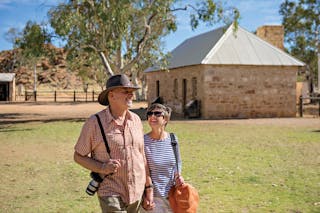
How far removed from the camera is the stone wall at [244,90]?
927 inches

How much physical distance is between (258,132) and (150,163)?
13.6 meters

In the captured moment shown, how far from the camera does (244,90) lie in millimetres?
24109

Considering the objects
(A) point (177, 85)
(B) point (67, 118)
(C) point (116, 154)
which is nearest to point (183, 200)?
(C) point (116, 154)

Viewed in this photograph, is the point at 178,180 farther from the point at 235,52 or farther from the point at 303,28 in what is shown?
the point at 303,28

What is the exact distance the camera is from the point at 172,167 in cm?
401

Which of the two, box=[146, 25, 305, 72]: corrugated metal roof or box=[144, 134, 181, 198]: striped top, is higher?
box=[146, 25, 305, 72]: corrugated metal roof

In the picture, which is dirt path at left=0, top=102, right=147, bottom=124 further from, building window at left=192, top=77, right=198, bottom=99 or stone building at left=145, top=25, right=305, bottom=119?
stone building at left=145, top=25, right=305, bottom=119

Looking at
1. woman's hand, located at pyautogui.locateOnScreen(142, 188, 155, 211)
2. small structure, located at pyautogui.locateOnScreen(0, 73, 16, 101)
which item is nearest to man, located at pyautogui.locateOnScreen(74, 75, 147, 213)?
woman's hand, located at pyautogui.locateOnScreen(142, 188, 155, 211)

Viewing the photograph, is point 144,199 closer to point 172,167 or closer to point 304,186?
point 172,167

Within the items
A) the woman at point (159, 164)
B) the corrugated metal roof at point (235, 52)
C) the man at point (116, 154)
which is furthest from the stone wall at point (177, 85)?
the man at point (116, 154)

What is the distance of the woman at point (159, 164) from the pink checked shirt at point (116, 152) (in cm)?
33

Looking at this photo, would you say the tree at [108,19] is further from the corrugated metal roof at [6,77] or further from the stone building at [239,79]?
the corrugated metal roof at [6,77]

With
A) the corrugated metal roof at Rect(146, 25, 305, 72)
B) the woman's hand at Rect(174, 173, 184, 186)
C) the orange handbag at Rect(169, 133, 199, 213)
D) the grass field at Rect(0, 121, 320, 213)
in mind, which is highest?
the corrugated metal roof at Rect(146, 25, 305, 72)

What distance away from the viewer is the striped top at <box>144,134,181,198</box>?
393cm
